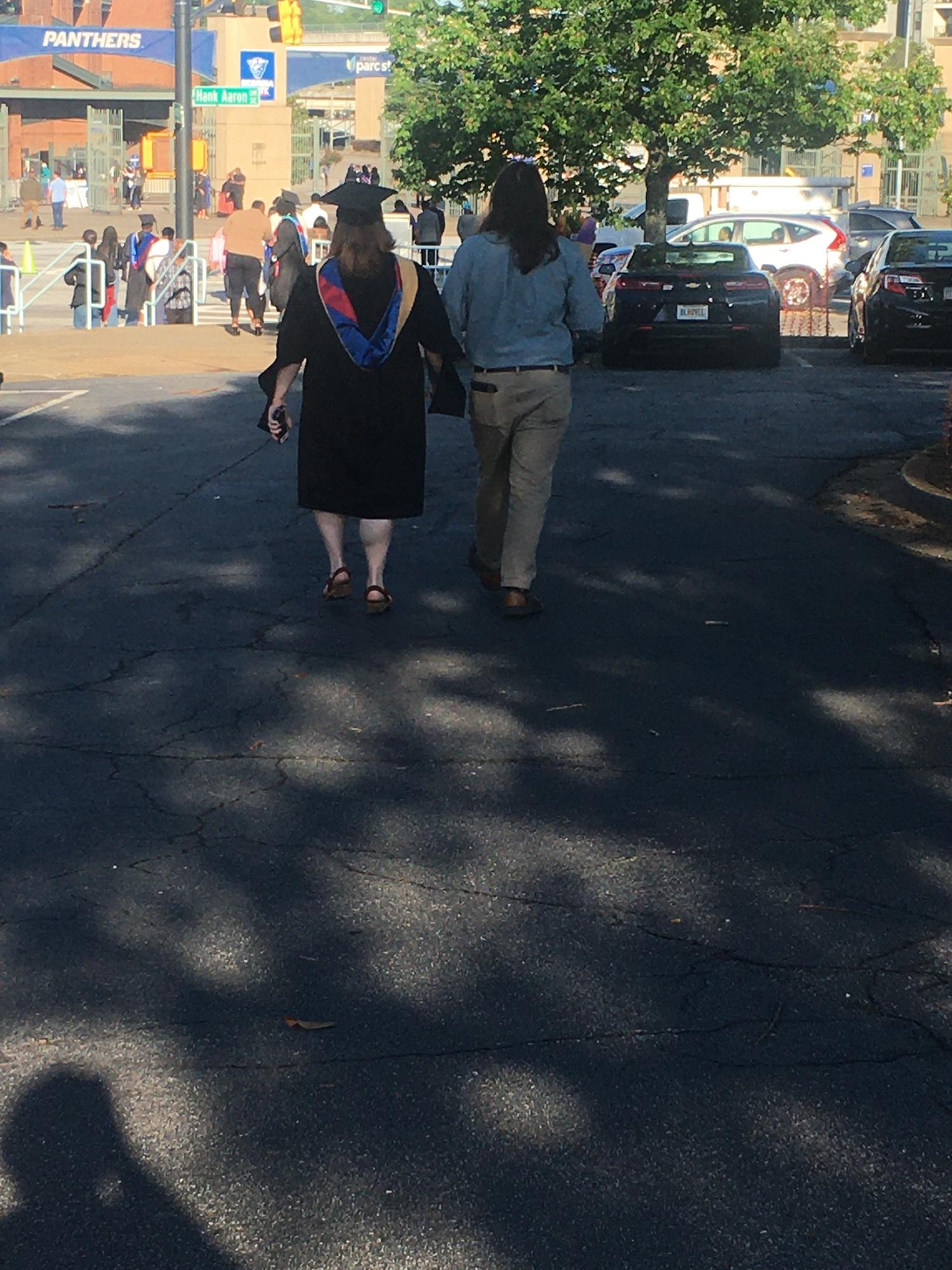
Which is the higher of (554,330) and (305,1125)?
(554,330)

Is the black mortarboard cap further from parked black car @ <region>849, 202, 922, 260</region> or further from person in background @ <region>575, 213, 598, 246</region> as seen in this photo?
parked black car @ <region>849, 202, 922, 260</region>

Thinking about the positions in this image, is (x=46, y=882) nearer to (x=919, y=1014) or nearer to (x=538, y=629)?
(x=919, y=1014)

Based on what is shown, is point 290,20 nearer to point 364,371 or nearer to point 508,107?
point 508,107

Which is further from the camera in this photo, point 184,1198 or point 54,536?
point 54,536

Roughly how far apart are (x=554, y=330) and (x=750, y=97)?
17.7 m

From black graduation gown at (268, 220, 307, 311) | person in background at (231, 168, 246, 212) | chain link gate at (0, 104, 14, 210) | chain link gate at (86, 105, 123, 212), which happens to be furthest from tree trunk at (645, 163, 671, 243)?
chain link gate at (0, 104, 14, 210)

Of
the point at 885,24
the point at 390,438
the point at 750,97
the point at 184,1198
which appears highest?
the point at 885,24

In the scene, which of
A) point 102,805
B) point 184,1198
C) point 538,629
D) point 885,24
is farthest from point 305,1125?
point 885,24

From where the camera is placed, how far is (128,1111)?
12.4ft

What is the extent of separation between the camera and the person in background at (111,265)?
27344 mm

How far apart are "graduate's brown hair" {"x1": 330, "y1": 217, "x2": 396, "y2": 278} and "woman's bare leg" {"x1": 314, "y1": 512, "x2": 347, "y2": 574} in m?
1.08

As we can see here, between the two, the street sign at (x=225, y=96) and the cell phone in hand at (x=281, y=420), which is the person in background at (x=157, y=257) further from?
Answer: the cell phone in hand at (x=281, y=420)

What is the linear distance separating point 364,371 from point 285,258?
14952 mm

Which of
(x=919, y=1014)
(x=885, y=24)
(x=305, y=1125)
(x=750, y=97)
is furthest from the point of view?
(x=885, y=24)
